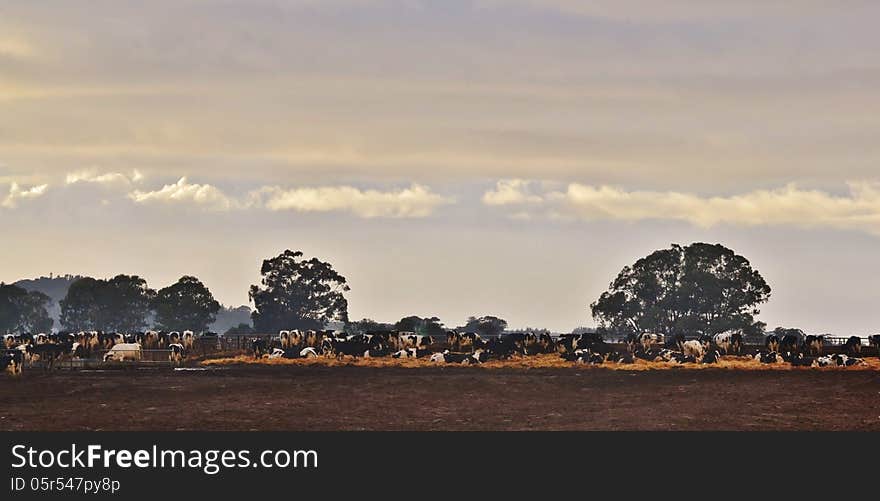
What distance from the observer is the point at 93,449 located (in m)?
21.8

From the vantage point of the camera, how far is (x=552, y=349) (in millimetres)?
63812

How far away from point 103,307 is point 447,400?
114991 mm

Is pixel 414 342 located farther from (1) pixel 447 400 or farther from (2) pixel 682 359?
(1) pixel 447 400

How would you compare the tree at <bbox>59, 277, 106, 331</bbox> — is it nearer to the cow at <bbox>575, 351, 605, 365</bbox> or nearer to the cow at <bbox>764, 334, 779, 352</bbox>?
the cow at <bbox>764, 334, 779, 352</bbox>

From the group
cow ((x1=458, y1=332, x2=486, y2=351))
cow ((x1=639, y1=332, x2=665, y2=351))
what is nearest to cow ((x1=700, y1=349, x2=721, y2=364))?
cow ((x1=639, y1=332, x2=665, y2=351))

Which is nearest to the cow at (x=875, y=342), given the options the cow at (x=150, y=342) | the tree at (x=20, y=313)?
the cow at (x=150, y=342)

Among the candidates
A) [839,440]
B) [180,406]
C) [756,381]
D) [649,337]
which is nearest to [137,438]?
[180,406]

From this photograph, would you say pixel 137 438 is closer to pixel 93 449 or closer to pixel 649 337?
pixel 93 449

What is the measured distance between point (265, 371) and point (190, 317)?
79.7 metres

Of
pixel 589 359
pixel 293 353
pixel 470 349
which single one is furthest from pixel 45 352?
pixel 589 359

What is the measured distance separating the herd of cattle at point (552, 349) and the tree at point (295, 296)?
52.1m

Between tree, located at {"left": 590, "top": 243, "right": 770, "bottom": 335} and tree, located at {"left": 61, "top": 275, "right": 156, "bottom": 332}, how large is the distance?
64.4 m

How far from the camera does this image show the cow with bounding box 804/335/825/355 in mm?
64938

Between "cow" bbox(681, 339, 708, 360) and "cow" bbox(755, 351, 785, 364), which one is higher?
"cow" bbox(681, 339, 708, 360)
